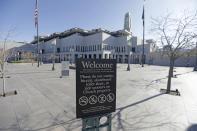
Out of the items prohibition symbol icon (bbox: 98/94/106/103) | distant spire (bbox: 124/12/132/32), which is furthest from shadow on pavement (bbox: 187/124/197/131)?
distant spire (bbox: 124/12/132/32)

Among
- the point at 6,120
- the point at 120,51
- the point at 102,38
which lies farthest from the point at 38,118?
the point at 120,51

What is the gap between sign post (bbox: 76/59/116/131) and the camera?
1903 millimetres

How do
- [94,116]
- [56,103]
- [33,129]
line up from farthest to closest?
[56,103], [33,129], [94,116]

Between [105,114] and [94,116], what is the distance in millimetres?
248

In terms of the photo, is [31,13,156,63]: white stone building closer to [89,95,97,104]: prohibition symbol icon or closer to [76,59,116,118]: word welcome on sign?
[76,59,116,118]: word welcome on sign

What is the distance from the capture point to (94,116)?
2.02 metres

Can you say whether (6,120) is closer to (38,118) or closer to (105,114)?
(38,118)

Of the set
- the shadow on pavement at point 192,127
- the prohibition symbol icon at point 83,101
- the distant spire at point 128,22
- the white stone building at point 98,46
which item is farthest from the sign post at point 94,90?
the distant spire at point 128,22

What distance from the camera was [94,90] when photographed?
2.04 m

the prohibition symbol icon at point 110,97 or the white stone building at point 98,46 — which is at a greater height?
the white stone building at point 98,46

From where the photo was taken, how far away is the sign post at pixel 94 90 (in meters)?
1.90

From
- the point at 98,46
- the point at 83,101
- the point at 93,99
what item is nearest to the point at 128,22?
the point at 98,46

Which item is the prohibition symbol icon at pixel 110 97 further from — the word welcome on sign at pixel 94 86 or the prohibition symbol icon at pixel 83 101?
the prohibition symbol icon at pixel 83 101

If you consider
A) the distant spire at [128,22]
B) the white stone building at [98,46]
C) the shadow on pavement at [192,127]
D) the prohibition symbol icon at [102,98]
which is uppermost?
the distant spire at [128,22]
